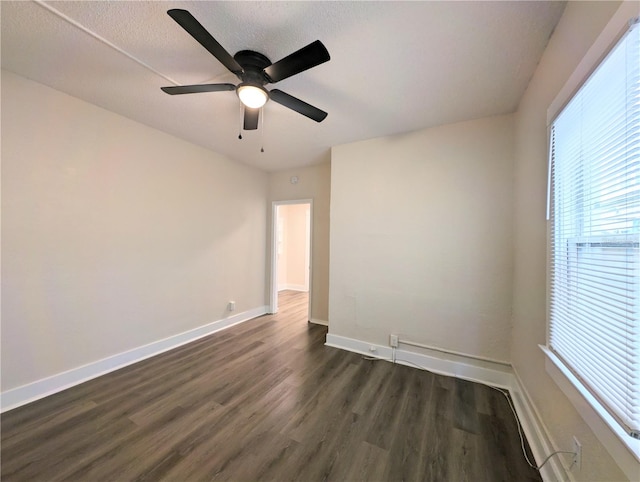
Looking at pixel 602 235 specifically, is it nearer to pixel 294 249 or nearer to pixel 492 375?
pixel 492 375

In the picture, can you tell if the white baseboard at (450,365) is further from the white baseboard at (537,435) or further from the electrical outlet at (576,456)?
the electrical outlet at (576,456)

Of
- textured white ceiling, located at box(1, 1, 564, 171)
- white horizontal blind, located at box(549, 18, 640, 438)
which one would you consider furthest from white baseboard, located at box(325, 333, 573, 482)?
textured white ceiling, located at box(1, 1, 564, 171)

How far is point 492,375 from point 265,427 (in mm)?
2169

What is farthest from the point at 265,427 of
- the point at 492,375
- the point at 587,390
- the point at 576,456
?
the point at 492,375

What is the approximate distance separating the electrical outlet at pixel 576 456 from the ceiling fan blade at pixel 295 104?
2.34 meters

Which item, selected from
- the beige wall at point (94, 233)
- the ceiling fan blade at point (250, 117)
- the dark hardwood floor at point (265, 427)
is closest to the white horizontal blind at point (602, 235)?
the dark hardwood floor at point (265, 427)

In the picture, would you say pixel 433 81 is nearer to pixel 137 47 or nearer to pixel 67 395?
pixel 137 47

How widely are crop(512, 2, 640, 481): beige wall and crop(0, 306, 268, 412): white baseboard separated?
141 inches

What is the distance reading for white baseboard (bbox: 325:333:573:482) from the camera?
1.34m

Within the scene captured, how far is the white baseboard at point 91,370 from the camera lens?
184cm

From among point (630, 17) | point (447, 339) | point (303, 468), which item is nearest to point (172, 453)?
point (303, 468)

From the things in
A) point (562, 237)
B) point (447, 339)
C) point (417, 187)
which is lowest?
point (447, 339)

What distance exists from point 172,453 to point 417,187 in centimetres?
309

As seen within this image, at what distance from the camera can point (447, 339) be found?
2443mm
